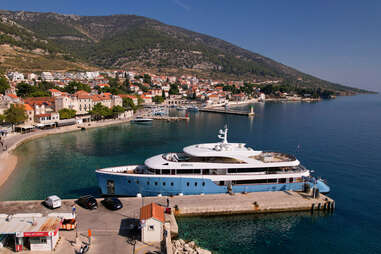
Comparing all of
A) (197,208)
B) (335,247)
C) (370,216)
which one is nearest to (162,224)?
(197,208)

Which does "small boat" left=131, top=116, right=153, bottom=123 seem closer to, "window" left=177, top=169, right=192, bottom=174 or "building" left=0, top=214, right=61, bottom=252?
"window" left=177, top=169, right=192, bottom=174

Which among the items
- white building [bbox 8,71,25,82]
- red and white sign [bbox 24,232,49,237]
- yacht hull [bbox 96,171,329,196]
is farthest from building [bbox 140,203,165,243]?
white building [bbox 8,71,25,82]

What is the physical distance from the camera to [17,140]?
44719 millimetres

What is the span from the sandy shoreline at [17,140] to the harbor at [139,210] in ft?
47.1

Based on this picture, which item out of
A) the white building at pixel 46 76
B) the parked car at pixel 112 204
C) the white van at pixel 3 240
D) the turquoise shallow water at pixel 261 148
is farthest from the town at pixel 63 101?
the white van at pixel 3 240

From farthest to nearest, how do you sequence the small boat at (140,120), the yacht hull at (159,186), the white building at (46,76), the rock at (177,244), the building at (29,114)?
the white building at (46,76)
the small boat at (140,120)
the building at (29,114)
the yacht hull at (159,186)
the rock at (177,244)

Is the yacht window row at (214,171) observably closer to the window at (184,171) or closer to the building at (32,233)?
the window at (184,171)

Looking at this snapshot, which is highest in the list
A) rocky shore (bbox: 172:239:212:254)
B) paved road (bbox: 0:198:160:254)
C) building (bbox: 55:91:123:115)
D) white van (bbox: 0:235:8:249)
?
building (bbox: 55:91:123:115)

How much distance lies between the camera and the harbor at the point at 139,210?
1457 cm

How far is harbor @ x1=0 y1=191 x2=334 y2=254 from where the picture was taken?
47.8 feet

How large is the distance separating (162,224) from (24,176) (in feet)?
77.5

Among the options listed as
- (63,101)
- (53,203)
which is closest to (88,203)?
(53,203)

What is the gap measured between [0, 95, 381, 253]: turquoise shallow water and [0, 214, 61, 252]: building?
29.4 ft

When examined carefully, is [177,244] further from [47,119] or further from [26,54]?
[26,54]
